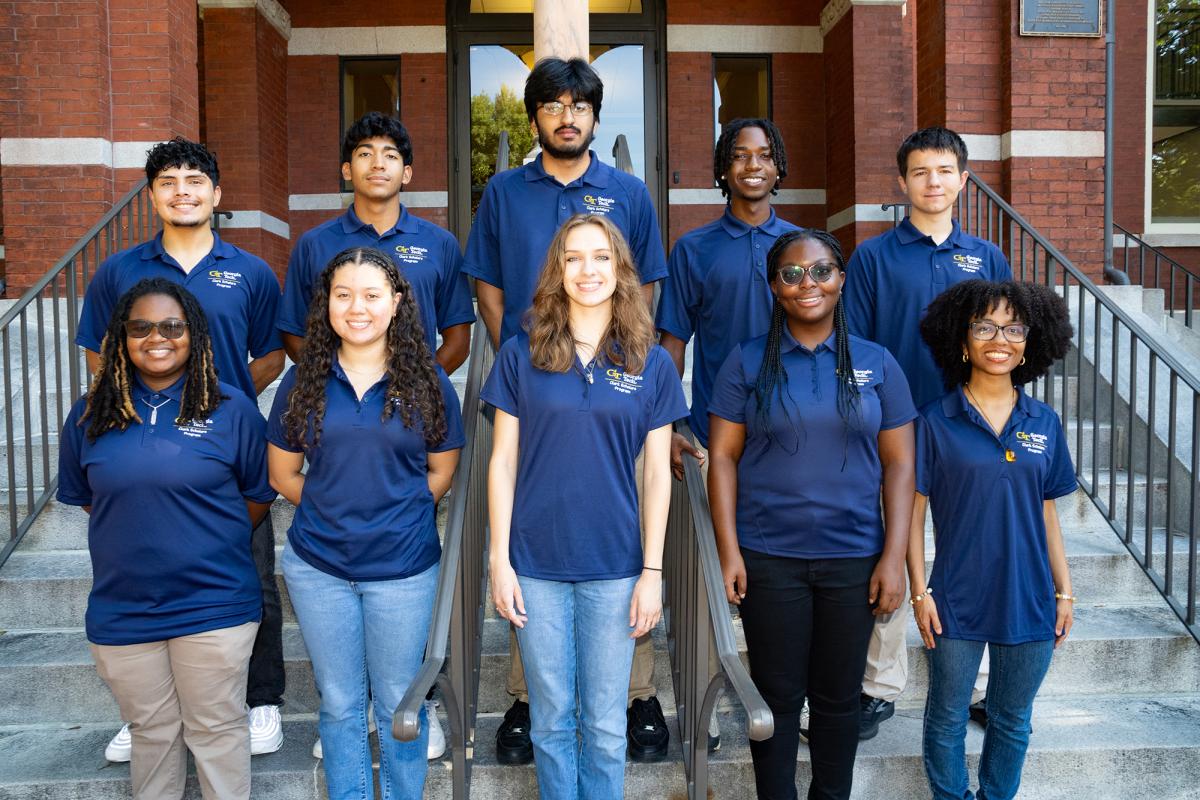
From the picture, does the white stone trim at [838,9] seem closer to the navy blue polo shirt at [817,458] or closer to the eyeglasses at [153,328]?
the navy blue polo shirt at [817,458]

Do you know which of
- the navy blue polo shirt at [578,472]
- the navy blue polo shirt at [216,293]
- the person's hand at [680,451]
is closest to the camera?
the navy blue polo shirt at [578,472]

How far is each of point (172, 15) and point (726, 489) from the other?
6.04 m

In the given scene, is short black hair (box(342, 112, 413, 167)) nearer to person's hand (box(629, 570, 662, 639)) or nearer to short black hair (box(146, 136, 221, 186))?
short black hair (box(146, 136, 221, 186))

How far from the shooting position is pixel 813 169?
10.2m

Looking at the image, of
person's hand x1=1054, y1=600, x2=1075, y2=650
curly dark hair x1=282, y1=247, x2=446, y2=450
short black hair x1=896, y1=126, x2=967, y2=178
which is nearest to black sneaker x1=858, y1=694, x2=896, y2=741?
person's hand x1=1054, y1=600, x2=1075, y2=650

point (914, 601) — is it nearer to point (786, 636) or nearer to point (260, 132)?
point (786, 636)

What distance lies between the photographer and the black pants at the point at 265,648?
338 centimetres

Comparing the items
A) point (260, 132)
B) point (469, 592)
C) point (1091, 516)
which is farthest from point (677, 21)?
point (469, 592)

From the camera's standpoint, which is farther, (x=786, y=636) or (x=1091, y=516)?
(x=1091, y=516)

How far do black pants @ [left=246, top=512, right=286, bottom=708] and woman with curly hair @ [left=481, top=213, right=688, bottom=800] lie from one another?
1.15m

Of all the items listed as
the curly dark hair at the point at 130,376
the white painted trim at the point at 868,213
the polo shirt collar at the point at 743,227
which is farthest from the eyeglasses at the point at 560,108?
the white painted trim at the point at 868,213

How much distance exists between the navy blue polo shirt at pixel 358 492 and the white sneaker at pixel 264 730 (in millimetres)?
924

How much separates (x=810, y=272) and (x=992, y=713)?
57.1 inches

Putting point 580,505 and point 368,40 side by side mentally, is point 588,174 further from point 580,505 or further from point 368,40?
point 368,40
